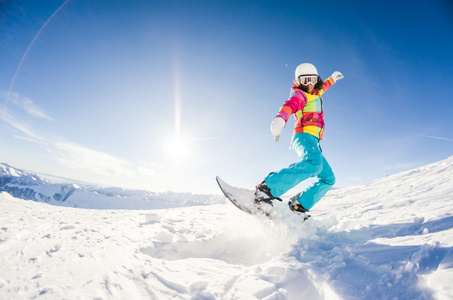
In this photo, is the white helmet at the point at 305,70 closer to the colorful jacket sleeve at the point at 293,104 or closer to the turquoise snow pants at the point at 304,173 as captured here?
the colorful jacket sleeve at the point at 293,104

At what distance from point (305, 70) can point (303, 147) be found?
147cm

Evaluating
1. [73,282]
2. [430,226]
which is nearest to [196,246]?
[73,282]

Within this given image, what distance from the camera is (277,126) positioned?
2.80 meters

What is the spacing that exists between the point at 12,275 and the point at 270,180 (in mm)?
2757

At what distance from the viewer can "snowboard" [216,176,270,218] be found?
3.04 m

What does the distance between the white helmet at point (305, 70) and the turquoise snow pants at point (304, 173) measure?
3.81ft

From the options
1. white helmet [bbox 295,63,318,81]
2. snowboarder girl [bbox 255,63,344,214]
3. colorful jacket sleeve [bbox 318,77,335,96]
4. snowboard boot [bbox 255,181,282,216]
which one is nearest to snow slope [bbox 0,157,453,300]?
snowboard boot [bbox 255,181,282,216]

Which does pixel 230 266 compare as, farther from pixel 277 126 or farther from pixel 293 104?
pixel 293 104

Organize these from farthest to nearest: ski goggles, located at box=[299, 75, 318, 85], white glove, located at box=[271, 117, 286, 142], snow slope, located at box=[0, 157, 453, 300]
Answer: ski goggles, located at box=[299, 75, 318, 85]
white glove, located at box=[271, 117, 286, 142]
snow slope, located at box=[0, 157, 453, 300]

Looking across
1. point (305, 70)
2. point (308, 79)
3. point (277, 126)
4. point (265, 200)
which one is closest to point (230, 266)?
point (265, 200)

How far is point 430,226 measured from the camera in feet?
6.44

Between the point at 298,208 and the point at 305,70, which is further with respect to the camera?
the point at 305,70

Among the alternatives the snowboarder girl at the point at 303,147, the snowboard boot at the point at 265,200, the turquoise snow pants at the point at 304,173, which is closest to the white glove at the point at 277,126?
the snowboarder girl at the point at 303,147

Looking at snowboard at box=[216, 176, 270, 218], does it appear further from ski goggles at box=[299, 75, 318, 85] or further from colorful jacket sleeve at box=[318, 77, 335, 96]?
colorful jacket sleeve at box=[318, 77, 335, 96]
